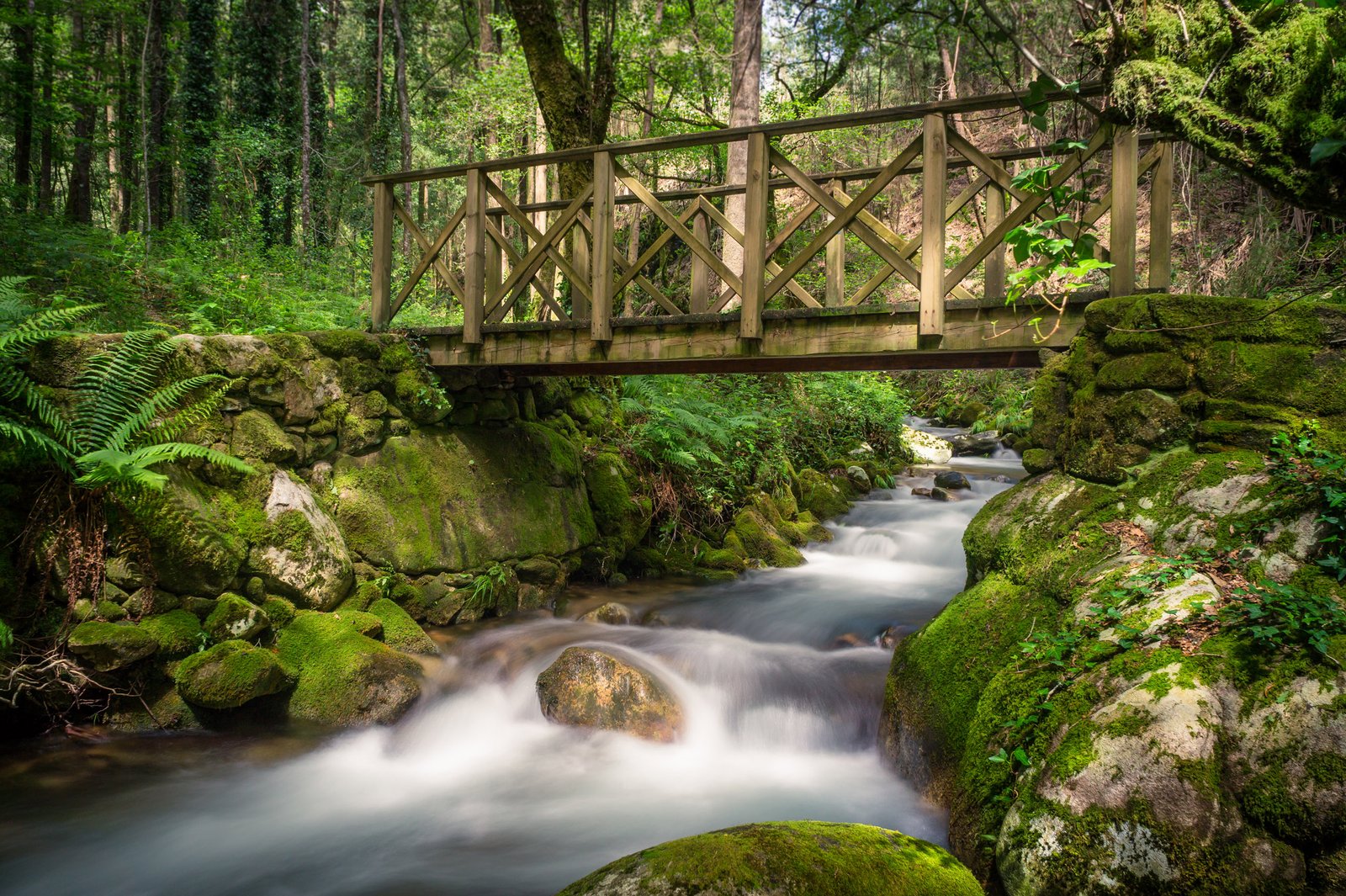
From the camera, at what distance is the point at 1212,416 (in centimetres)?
413

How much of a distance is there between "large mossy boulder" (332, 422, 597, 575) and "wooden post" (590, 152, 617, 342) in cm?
210

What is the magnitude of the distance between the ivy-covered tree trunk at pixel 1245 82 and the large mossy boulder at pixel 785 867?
2.32 m

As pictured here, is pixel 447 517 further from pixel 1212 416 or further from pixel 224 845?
pixel 1212 416

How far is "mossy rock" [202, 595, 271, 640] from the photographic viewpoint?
5133 mm

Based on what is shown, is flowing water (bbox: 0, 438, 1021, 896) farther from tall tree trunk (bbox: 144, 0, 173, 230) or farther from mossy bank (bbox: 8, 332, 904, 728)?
tall tree trunk (bbox: 144, 0, 173, 230)

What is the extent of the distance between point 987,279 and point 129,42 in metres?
19.1

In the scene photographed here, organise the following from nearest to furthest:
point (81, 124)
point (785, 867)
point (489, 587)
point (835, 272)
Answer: point (785, 867) < point (489, 587) < point (835, 272) < point (81, 124)

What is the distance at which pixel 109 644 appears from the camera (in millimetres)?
4660

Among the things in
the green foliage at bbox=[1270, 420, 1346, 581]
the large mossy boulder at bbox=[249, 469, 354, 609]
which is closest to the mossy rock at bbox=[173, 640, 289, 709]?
the large mossy boulder at bbox=[249, 469, 354, 609]

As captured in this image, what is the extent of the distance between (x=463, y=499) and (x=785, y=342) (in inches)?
137

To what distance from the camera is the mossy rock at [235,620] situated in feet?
16.8

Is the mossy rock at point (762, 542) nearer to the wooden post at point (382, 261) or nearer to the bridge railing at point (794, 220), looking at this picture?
the bridge railing at point (794, 220)

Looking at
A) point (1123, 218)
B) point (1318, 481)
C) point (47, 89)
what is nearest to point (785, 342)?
point (1123, 218)

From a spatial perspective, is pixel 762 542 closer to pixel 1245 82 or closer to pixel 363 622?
pixel 363 622
